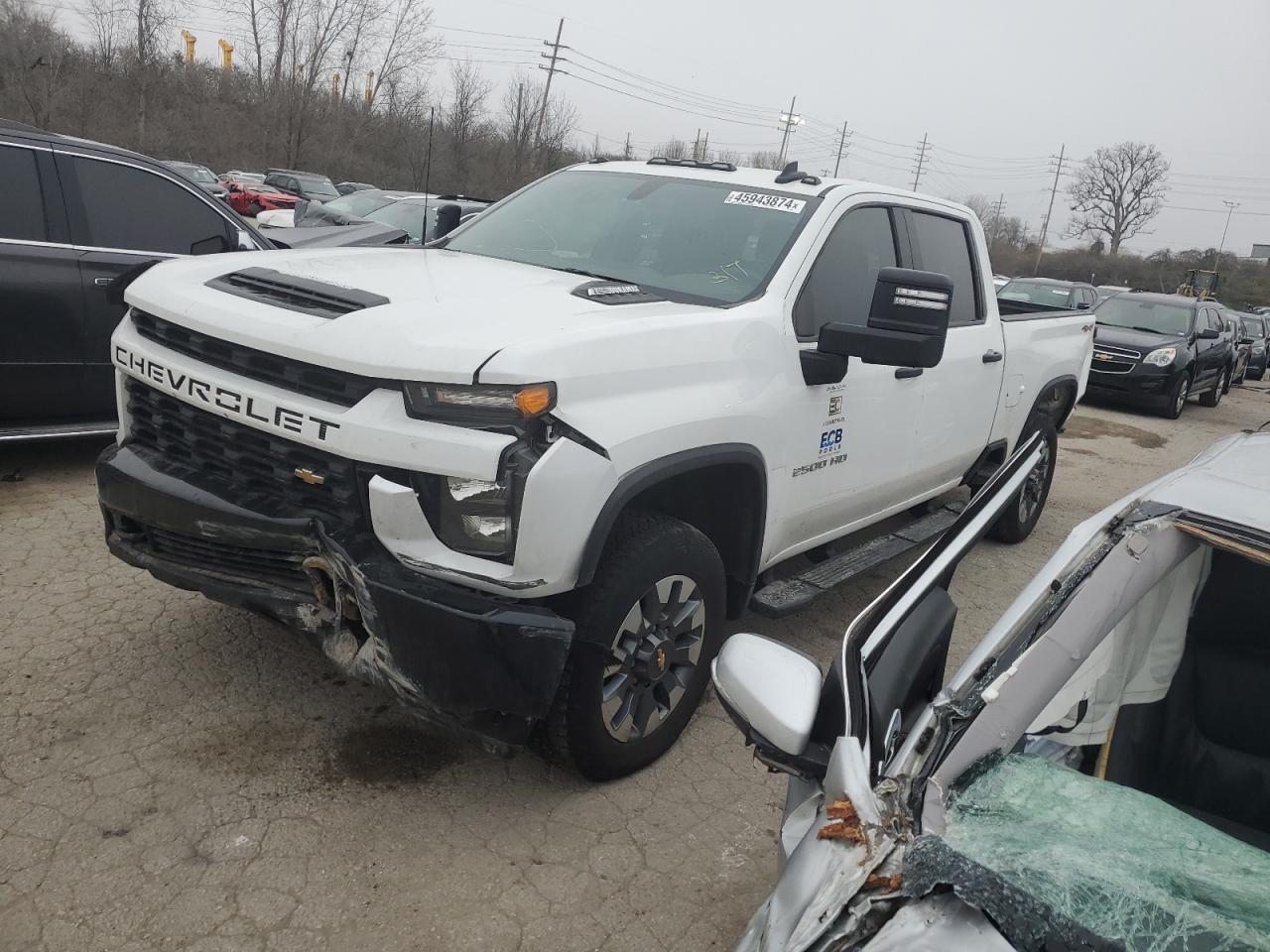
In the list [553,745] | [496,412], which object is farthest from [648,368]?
[553,745]

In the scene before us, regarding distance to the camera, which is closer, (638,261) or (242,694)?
(242,694)

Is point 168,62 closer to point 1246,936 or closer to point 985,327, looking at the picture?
point 985,327

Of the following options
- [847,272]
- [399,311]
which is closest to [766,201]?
[847,272]

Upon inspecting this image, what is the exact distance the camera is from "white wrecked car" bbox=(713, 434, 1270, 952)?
4.26ft

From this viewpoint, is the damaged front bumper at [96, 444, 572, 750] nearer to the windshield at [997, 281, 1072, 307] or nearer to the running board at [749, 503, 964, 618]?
the running board at [749, 503, 964, 618]

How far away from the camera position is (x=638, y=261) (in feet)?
12.0

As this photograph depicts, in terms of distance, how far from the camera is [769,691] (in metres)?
1.76

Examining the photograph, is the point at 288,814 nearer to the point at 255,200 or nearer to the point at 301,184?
the point at 255,200

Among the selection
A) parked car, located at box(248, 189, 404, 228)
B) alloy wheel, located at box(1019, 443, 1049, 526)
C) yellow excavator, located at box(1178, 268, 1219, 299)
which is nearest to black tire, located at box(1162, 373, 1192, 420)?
alloy wheel, located at box(1019, 443, 1049, 526)

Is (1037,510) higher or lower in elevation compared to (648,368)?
lower

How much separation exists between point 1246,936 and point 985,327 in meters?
3.86

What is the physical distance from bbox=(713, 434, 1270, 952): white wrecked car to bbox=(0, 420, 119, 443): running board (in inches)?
168

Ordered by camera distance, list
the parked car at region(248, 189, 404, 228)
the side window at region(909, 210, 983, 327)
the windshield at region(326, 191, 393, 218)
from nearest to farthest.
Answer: the side window at region(909, 210, 983, 327)
the parked car at region(248, 189, 404, 228)
the windshield at region(326, 191, 393, 218)

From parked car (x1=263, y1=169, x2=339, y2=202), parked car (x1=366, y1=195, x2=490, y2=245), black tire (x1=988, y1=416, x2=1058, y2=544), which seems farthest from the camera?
parked car (x1=263, y1=169, x2=339, y2=202)
